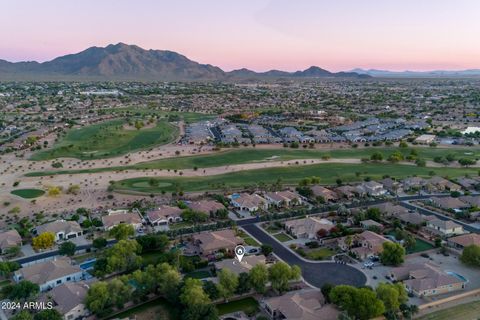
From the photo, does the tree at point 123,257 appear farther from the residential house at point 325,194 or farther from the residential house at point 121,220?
the residential house at point 325,194

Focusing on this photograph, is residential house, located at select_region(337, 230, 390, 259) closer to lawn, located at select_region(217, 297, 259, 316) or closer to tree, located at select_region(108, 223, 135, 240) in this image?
lawn, located at select_region(217, 297, 259, 316)

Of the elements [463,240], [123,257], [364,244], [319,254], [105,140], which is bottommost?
[319,254]

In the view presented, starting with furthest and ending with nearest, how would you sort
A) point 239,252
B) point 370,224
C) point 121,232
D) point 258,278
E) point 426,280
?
1. point 370,224
2. point 121,232
3. point 239,252
4. point 426,280
5. point 258,278

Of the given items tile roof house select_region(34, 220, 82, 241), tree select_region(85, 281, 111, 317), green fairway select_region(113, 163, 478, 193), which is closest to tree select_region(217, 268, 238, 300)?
tree select_region(85, 281, 111, 317)

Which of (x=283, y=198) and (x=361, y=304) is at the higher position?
(x=361, y=304)

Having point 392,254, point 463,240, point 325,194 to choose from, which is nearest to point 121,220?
point 325,194

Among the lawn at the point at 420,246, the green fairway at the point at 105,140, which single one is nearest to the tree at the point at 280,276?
the lawn at the point at 420,246

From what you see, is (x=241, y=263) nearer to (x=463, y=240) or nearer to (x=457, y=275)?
(x=457, y=275)

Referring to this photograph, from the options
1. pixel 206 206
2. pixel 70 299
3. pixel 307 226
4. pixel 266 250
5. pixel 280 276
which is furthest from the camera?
pixel 206 206

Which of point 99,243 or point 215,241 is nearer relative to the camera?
point 99,243
